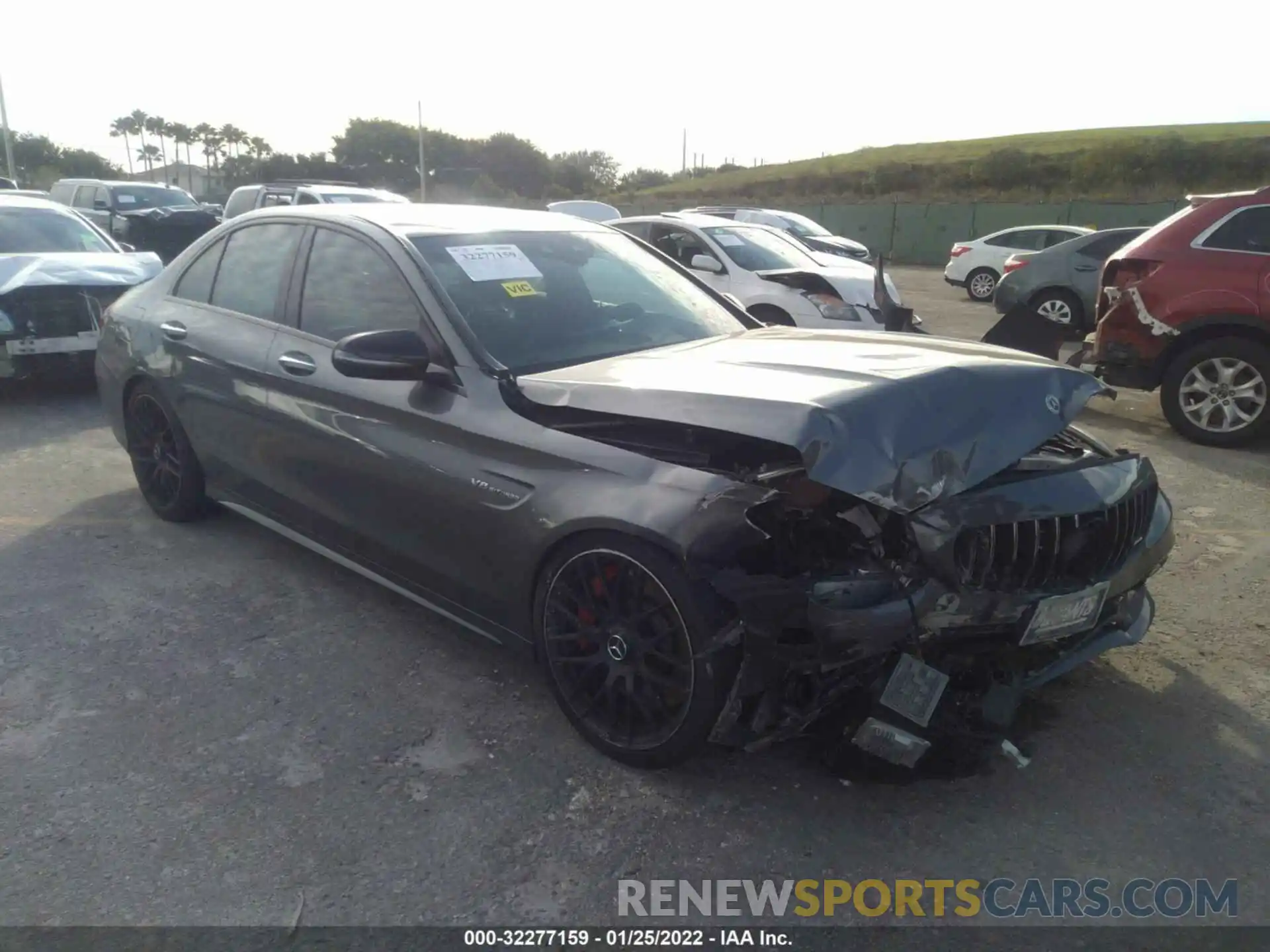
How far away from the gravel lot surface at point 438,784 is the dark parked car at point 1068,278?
845 centimetres

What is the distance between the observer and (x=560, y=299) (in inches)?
147

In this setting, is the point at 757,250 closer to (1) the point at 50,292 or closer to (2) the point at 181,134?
(1) the point at 50,292

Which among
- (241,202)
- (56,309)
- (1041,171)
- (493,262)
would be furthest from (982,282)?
(1041,171)

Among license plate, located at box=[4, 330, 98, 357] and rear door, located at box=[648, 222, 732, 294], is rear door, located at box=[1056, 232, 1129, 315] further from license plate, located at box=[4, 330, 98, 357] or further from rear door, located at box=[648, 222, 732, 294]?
license plate, located at box=[4, 330, 98, 357]

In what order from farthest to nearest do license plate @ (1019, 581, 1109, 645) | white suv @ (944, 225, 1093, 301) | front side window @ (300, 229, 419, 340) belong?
white suv @ (944, 225, 1093, 301), front side window @ (300, 229, 419, 340), license plate @ (1019, 581, 1109, 645)

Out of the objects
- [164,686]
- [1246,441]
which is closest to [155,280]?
[164,686]

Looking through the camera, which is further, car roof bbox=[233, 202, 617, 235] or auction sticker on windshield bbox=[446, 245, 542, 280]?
car roof bbox=[233, 202, 617, 235]

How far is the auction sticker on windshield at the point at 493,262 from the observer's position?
143 inches

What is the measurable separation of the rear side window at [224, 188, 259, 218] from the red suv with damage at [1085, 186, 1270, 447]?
14.3 metres

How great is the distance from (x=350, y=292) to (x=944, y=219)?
31221mm

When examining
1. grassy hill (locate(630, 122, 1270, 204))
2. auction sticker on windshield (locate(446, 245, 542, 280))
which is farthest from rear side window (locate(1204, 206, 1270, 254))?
grassy hill (locate(630, 122, 1270, 204))

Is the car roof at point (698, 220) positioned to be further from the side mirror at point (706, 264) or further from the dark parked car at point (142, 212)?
the dark parked car at point (142, 212)

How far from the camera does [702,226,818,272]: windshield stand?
1005 cm

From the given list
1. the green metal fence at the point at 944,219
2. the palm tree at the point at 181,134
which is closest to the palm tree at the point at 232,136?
the palm tree at the point at 181,134
